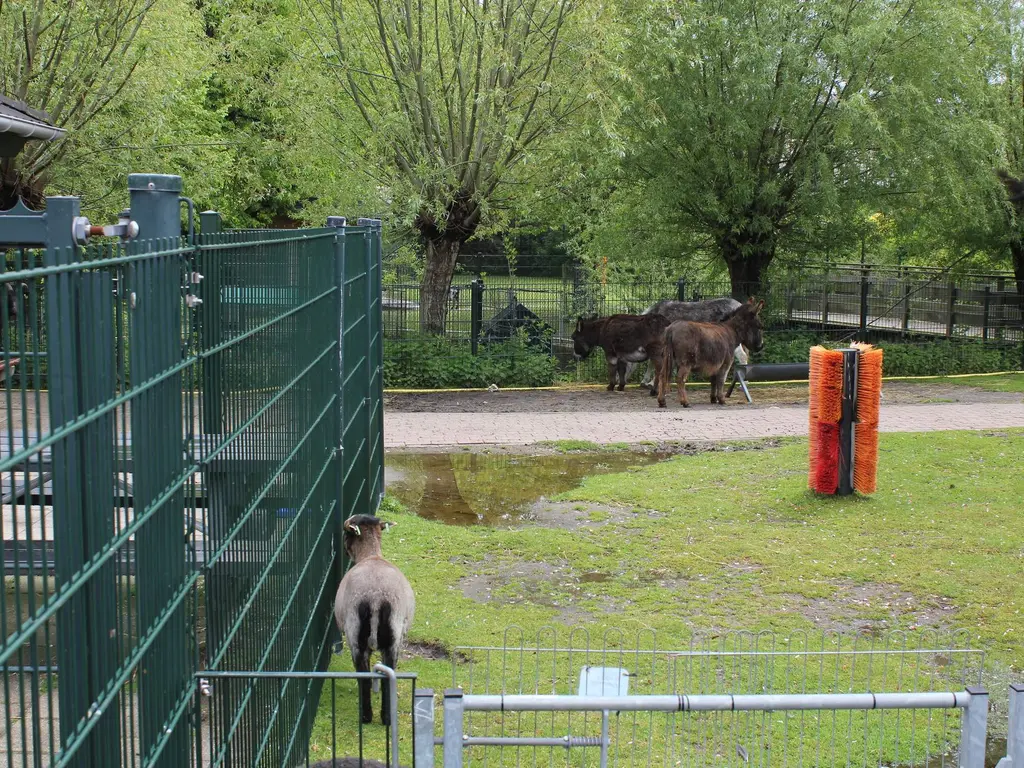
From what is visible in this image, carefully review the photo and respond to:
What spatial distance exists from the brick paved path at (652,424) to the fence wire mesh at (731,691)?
313 inches

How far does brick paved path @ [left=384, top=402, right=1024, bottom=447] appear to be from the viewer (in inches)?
609

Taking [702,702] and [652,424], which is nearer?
[702,702]

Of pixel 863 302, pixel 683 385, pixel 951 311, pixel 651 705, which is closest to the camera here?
pixel 651 705

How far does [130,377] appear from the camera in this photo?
2.79 meters

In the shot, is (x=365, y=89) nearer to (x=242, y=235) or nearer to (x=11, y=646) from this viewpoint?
(x=242, y=235)

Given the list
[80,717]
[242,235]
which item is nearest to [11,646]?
[80,717]

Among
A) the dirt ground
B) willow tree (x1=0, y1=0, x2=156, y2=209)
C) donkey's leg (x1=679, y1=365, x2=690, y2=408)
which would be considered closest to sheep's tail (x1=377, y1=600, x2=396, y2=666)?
willow tree (x1=0, y1=0, x2=156, y2=209)

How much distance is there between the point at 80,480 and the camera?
95.2 inches

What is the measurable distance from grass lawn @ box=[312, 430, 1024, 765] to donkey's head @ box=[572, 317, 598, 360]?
724 centimetres

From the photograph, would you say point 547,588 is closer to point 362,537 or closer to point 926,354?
point 362,537

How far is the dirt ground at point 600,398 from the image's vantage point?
59.3 ft

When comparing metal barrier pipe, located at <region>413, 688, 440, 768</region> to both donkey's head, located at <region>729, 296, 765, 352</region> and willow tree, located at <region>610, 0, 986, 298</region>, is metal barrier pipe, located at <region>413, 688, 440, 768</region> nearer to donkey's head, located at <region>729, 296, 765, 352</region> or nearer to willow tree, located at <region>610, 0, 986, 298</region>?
donkey's head, located at <region>729, 296, 765, 352</region>

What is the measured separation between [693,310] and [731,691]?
48.1ft

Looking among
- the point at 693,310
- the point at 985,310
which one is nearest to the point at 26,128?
the point at 693,310
